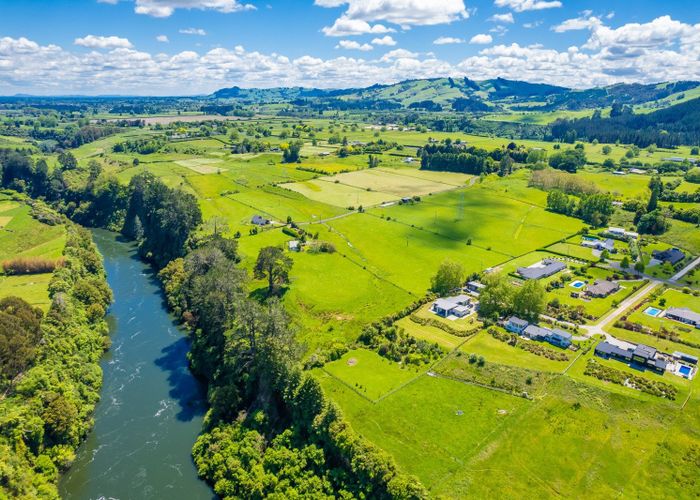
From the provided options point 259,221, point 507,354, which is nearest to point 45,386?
point 507,354

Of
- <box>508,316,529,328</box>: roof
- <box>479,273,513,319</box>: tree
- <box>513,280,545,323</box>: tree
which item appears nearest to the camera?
<box>508,316,529,328</box>: roof

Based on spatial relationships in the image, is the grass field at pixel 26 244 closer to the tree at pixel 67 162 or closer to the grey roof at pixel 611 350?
the tree at pixel 67 162

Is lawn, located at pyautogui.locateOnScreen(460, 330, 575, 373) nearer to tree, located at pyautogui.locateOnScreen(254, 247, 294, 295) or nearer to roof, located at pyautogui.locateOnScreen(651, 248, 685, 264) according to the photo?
tree, located at pyautogui.locateOnScreen(254, 247, 294, 295)

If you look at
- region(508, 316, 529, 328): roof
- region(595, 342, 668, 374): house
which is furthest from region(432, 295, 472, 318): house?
region(595, 342, 668, 374): house

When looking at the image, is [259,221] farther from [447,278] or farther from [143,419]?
[143,419]

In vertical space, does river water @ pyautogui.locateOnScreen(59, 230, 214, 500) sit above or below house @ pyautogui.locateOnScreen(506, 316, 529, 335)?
below

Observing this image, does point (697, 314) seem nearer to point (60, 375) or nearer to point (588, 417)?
point (588, 417)
